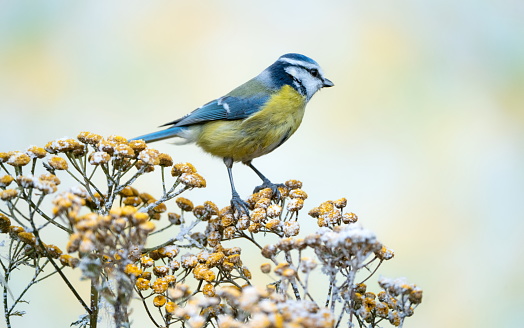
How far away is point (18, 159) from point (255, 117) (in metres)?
0.80

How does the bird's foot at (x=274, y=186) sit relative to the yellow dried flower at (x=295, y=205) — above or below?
above

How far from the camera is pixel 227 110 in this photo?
161cm

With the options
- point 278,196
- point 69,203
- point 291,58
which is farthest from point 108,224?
point 291,58

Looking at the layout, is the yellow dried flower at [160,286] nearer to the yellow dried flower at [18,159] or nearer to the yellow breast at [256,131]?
the yellow dried flower at [18,159]

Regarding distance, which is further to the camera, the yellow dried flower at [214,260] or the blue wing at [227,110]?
the blue wing at [227,110]

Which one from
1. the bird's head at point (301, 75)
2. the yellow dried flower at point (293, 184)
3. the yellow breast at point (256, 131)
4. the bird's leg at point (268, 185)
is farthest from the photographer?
the bird's head at point (301, 75)

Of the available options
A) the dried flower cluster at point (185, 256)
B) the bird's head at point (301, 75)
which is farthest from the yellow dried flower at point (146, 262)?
the bird's head at point (301, 75)

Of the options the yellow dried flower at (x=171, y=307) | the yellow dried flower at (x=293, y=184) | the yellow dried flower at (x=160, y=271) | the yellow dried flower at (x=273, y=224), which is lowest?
the yellow dried flower at (x=171, y=307)

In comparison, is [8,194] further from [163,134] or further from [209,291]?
[163,134]

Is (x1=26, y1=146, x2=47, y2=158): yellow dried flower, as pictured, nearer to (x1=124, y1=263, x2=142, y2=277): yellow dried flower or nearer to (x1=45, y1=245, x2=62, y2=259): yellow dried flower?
(x1=45, y1=245, x2=62, y2=259): yellow dried flower

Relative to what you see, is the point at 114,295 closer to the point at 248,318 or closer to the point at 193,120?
the point at 248,318

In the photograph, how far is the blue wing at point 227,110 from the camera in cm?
159

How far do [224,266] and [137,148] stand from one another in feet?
0.78

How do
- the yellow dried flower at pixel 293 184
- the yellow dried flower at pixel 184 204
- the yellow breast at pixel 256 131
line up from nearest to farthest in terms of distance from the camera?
the yellow dried flower at pixel 184 204 < the yellow dried flower at pixel 293 184 < the yellow breast at pixel 256 131
